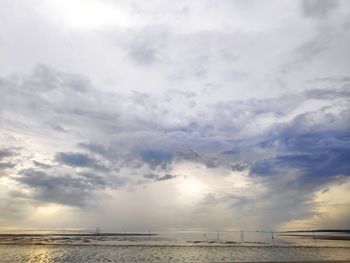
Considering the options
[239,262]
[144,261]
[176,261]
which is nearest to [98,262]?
[144,261]

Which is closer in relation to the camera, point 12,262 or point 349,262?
point 349,262

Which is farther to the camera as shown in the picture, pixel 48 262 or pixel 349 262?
pixel 48 262

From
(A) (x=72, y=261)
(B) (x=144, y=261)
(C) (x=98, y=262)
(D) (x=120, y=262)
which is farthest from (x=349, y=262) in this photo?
(A) (x=72, y=261)

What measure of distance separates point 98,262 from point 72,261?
5659mm

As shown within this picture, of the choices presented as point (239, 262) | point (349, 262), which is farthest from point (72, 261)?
point (349, 262)

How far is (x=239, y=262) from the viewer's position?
2146 inches

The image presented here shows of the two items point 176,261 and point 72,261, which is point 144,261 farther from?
point 72,261

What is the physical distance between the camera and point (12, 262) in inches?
2216

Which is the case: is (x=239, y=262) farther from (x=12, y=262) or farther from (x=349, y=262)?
(x=12, y=262)

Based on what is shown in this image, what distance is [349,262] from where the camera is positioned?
168ft

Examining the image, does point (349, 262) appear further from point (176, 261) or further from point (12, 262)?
point (12, 262)

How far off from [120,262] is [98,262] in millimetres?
3795

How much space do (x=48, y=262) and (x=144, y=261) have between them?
660 inches

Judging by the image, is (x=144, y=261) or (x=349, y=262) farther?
(x=144, y=261)
